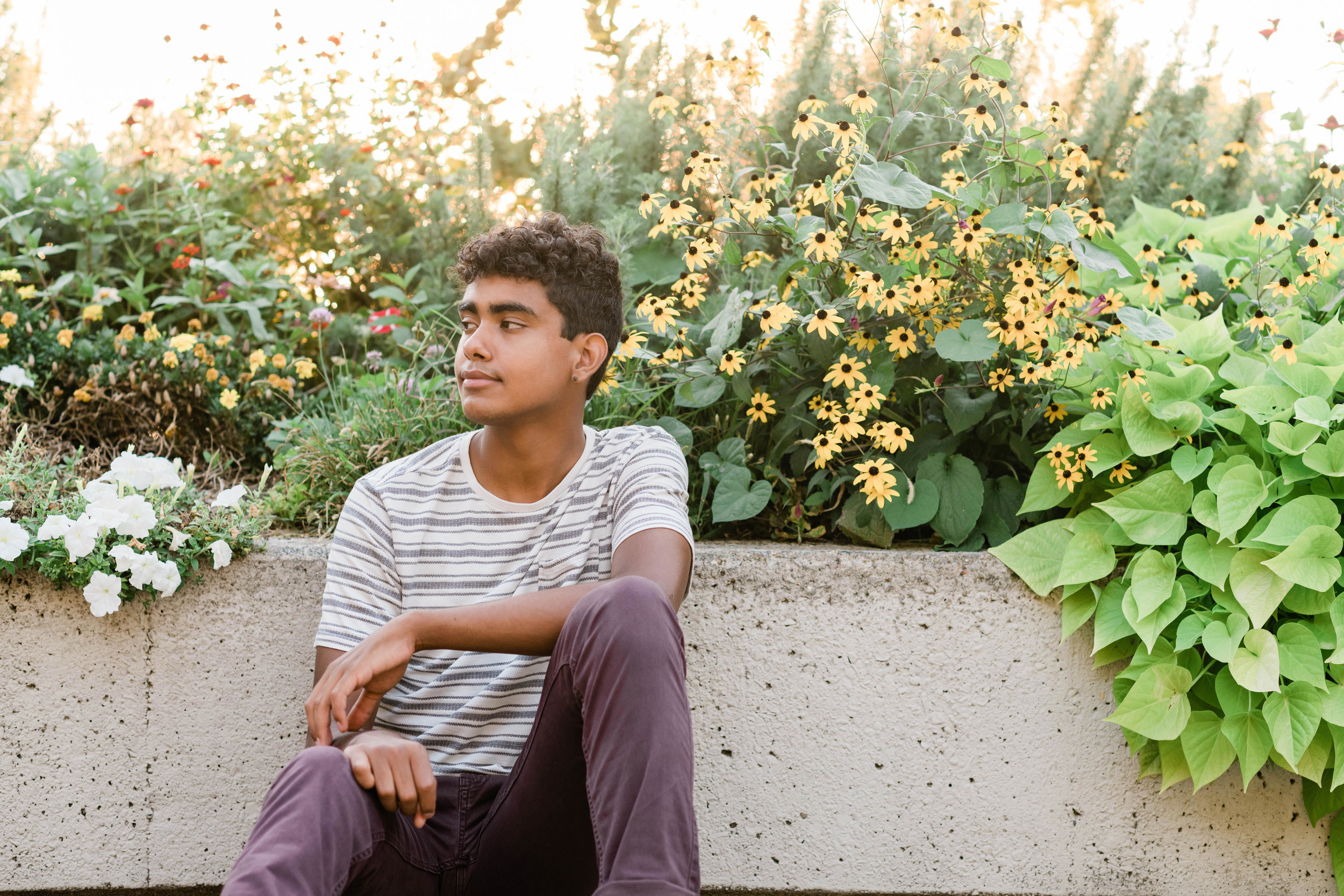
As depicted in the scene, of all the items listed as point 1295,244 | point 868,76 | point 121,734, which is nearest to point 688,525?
point 121,734

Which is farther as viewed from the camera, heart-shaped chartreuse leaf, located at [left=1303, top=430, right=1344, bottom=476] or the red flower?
the red flower

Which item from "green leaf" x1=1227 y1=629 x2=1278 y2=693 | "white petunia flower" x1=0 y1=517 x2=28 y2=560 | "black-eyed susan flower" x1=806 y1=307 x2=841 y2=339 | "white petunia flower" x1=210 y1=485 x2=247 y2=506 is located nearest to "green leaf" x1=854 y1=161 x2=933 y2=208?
"black-eyed susan flower" x1=806 y1=307 x2=841 y2=339

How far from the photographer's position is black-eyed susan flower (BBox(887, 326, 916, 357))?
2199mm

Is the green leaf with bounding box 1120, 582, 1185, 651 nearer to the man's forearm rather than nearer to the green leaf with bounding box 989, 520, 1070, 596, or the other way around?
the green leaf with bounding box 989, 520, 1070, 596

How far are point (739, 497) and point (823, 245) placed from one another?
1.91ft

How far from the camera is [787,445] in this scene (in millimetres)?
2385

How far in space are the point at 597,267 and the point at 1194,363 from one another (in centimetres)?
128

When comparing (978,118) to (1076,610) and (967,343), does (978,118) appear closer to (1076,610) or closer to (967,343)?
(967,343)

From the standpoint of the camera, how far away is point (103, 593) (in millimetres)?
1947

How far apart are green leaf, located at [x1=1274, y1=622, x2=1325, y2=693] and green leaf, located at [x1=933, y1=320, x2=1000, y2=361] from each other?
765 mm

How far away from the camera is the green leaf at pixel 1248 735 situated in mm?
1928

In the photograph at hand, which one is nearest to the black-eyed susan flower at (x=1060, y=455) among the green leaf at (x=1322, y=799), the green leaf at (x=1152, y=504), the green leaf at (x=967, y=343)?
the green leaf at (x=1152, y=504)

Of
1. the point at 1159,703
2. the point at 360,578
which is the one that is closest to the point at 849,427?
the point at 1159,703

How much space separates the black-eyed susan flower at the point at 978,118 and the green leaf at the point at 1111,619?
99 cm
